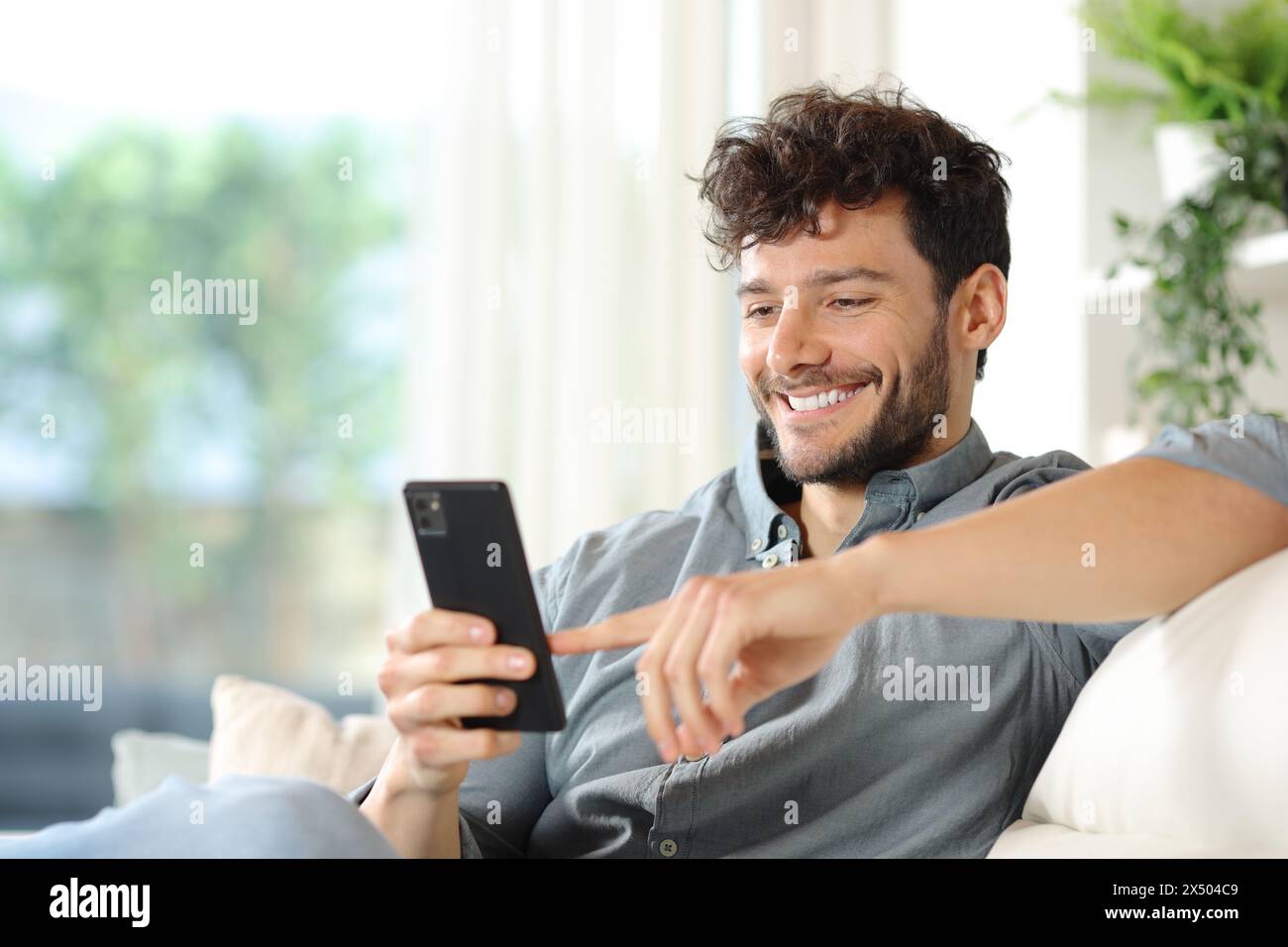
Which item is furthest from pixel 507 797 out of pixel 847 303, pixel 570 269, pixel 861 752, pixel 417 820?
pixel 570 269

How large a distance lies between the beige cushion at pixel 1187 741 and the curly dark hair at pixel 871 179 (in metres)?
0.46

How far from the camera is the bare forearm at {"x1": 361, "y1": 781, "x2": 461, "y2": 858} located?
94 cm

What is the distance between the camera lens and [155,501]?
521 cm

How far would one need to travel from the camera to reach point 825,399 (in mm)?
1150

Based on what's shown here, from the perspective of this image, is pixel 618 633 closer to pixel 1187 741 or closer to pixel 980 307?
pixel 1187 741

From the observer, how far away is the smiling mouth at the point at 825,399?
1.15m

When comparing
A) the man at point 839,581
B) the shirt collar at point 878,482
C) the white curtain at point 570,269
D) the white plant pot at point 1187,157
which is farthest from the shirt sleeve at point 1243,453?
the white curtain at point 570,269

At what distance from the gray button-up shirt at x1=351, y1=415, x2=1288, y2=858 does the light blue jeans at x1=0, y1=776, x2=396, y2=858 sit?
31 centimetres

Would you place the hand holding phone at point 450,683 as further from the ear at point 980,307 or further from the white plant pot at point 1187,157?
the white plant pot at point 1187,157

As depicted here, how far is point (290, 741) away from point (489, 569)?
68 centimetres

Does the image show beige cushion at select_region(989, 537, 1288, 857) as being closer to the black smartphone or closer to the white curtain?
the black smartphone

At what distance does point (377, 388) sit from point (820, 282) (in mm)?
4374

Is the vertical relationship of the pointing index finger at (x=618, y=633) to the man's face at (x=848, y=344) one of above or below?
below
